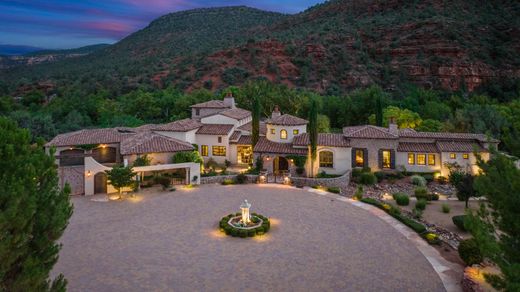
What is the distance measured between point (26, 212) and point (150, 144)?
22.7m

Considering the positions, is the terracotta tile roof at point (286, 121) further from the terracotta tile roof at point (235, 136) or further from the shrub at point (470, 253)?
the shrub at point (470, 253)

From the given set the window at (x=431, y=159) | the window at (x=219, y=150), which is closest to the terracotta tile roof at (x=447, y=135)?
the window at (x=431, y=159)

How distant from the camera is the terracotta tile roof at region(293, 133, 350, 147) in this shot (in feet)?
104

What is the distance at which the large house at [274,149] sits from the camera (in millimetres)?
29031

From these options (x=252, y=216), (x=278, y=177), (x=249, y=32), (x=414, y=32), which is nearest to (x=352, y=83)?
(x=414, y=32)

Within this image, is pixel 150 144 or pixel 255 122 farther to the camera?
pixel 255 122

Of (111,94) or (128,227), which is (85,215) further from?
(111,94)

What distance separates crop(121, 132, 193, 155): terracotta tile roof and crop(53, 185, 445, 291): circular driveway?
5908 millimetres

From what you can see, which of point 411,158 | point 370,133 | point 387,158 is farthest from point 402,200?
point 370,133

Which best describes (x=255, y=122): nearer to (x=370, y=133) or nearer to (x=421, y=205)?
(x=370, y=133)

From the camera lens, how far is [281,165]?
3344cm

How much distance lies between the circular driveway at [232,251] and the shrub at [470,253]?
5.04 ft

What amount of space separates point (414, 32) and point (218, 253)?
7438cm

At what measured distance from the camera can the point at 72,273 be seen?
14.1m
